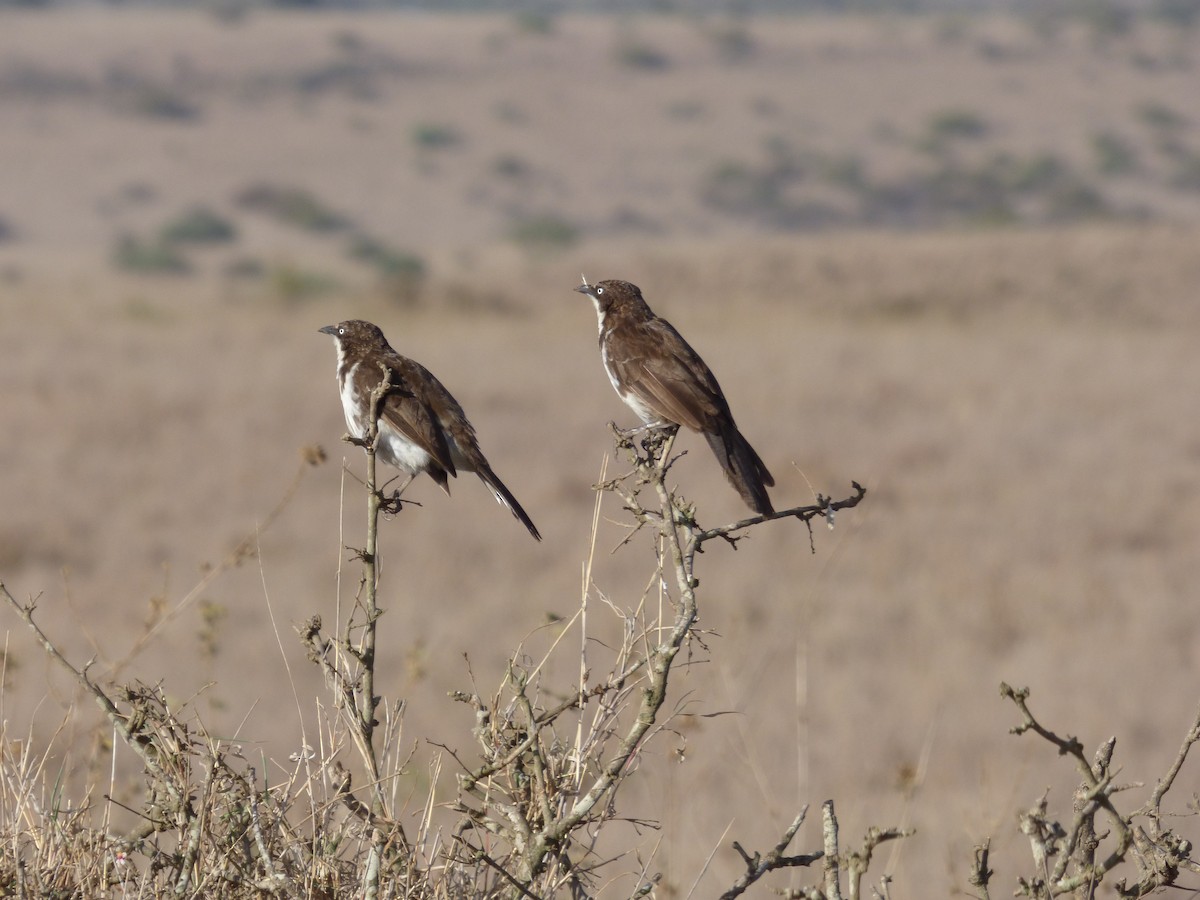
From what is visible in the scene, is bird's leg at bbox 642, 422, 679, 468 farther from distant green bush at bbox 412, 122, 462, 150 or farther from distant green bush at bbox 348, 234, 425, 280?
distant green bush at bbox 412, 122, 462, 150

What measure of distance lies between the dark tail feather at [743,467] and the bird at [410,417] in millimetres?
542

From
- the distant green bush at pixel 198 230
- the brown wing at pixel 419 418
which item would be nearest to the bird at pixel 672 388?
the brown wing at pixel 419 418

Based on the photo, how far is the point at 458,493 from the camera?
15.8 meters

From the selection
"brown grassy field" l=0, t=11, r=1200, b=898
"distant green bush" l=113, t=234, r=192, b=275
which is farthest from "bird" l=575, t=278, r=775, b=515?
"distant green bush" l=113, t=234, r=192, b=275

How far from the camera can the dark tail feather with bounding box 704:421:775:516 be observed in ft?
12.3

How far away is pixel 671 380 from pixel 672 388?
2cm

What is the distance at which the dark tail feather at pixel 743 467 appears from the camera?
3.74 m

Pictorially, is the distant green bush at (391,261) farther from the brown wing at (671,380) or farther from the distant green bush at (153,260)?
the brown wing at (671,380)

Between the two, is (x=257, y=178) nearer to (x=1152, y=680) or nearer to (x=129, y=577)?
(x=129, y=577)

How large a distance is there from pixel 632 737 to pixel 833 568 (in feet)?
35.9

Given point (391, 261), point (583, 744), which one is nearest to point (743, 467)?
point (583, 744)

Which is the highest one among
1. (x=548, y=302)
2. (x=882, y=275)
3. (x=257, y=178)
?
(x=257, y=178)

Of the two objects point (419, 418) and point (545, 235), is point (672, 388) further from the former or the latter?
point (545, 235)

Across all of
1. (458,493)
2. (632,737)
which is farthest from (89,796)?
(458,493)
